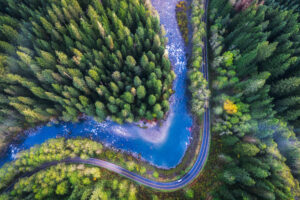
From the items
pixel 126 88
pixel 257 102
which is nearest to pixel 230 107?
pixel 257 102

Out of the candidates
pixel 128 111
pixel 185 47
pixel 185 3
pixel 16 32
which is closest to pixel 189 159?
pixel 128 111

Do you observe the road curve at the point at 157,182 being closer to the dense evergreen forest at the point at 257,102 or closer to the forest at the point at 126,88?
the forest at the point at 126,88

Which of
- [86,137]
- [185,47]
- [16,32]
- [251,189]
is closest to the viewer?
[251,189]

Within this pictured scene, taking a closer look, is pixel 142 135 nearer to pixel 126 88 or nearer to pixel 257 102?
pixel 126 88

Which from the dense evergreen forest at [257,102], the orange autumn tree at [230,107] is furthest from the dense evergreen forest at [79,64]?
the dense evergreen forest at [257,102]

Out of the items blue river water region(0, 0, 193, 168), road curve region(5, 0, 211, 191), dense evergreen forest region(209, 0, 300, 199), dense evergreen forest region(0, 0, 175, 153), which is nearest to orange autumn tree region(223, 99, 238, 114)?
dense evergreen forest region(209, 0, 300, 199)

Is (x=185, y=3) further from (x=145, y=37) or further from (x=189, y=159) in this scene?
(x=189, y=159)
